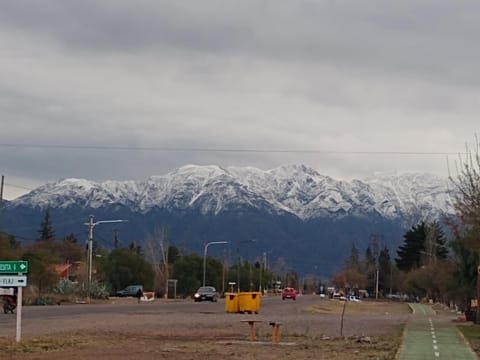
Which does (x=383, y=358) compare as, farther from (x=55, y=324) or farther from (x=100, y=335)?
→ (x=55, y=324)

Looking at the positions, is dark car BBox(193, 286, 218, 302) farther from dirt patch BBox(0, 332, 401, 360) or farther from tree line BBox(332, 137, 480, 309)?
dirt patch BBox(0, 332, 401, 360)

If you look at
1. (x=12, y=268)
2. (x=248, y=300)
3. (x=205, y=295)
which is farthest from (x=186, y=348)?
(x=205, y=295)

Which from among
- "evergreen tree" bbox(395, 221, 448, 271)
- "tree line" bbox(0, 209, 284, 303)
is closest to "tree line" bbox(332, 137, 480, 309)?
"evergreen tree" bbox(395, 221, 448, 271)

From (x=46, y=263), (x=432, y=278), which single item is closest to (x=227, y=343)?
(x=46, y=263)

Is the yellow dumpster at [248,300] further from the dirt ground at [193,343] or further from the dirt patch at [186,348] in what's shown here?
the dirt patch at [186,348]

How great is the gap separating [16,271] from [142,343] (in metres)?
4.87

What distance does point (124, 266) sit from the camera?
127 m

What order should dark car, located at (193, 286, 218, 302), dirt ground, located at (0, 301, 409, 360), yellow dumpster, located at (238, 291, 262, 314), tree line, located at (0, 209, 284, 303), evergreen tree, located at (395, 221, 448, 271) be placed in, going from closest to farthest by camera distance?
dirt ground, located at (0, 301, 409, 360)
yellow dumpster, located at (238, 291, 262, 314)
tree line, located at (0, 209, 284, 303)
dark car, located at (193, 286, 218, 302)
evergreen tree, located at (395, 221, 448, 271)

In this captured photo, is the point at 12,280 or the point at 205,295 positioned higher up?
the point at 12,280

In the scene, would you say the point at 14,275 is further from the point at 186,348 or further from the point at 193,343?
the point at 193,343

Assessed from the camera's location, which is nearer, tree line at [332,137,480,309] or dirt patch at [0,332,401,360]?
dirt patch at [0,332,401,360]

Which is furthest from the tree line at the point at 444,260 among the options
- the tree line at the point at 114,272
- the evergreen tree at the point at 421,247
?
the tree line at the point at 114,272

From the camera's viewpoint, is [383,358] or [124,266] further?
[124,266]

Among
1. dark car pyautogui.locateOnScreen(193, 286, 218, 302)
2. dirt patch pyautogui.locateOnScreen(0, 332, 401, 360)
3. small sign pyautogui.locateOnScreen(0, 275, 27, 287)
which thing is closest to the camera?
dirt patch pyautogui.locateOnScreen(0, 332, 401, 360)
